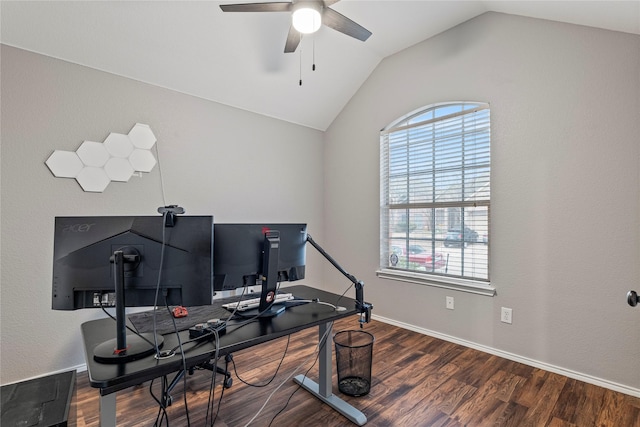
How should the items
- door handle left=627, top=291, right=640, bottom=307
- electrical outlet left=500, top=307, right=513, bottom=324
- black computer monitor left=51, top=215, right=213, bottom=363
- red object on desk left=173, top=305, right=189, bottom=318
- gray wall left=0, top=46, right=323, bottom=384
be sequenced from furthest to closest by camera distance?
electrical outlet left=500, top=307, right=513, bottom=324
gray wall left=0, top=46, right=323, bottom=384
red object on desk left=173, top=305, right=189, bottom=318
door handle left=627, top=291, right=640, bottom=307
black computer monitor left=51, top=215, right=213, bottom=363

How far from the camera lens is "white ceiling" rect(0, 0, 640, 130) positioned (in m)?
2.21

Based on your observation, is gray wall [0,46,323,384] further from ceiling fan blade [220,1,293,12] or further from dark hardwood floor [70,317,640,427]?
ceiling fan blade [220,1,293,12]

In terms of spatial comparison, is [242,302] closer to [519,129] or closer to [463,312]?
[463,312]

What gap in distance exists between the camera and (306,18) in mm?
2111

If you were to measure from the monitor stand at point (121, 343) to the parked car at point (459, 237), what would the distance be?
106 inches

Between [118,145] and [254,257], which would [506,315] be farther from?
[118,145]

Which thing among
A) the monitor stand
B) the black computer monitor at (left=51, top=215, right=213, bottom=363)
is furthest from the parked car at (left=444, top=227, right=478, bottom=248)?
the monitor stand

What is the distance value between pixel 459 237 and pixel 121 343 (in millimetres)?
2846

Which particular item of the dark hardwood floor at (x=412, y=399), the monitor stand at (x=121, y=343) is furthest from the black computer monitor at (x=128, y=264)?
the dark hardwood floor at (x=412, y=399)

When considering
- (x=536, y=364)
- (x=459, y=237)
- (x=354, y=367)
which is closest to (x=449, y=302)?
(x=459, y=237)

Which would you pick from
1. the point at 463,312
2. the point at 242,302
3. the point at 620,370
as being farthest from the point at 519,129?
the point at 242,302

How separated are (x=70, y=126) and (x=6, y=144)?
16.4 inches

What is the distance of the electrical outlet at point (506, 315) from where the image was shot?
2.64m

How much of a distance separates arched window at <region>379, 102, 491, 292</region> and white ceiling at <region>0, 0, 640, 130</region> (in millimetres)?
808
